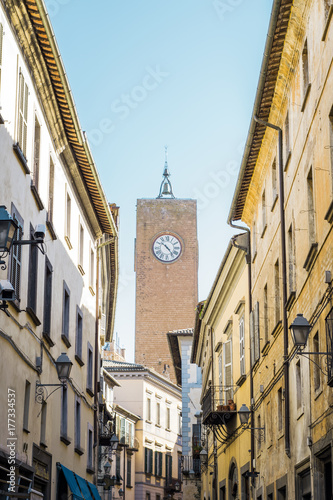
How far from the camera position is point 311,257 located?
45.9 feet

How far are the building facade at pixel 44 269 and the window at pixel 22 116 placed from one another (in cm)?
2

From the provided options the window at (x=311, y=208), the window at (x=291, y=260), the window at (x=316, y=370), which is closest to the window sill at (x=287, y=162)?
the window at (x=291, y=260)

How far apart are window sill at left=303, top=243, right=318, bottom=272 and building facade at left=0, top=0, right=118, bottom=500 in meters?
4.49

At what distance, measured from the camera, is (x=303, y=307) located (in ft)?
50.1

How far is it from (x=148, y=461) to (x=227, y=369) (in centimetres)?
3179

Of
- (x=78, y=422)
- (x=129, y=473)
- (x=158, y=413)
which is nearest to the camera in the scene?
(x=78, y=422)

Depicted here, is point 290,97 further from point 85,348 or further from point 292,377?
point 85,348

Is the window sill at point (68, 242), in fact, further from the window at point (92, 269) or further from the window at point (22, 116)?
the window at point (22, 116)

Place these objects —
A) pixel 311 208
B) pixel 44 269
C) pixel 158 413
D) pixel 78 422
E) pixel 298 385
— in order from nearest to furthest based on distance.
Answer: pixel 311 208
pixel 298 385
pixel 44 269
pixel 78 422
pixel 158 413

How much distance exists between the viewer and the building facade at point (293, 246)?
522 inches

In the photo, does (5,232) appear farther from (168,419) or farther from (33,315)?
(168,419)

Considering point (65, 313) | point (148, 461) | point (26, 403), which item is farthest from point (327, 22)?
point (148, 461)

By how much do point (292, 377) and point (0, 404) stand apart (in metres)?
5.90

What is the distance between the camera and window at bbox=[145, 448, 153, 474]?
190 feet
